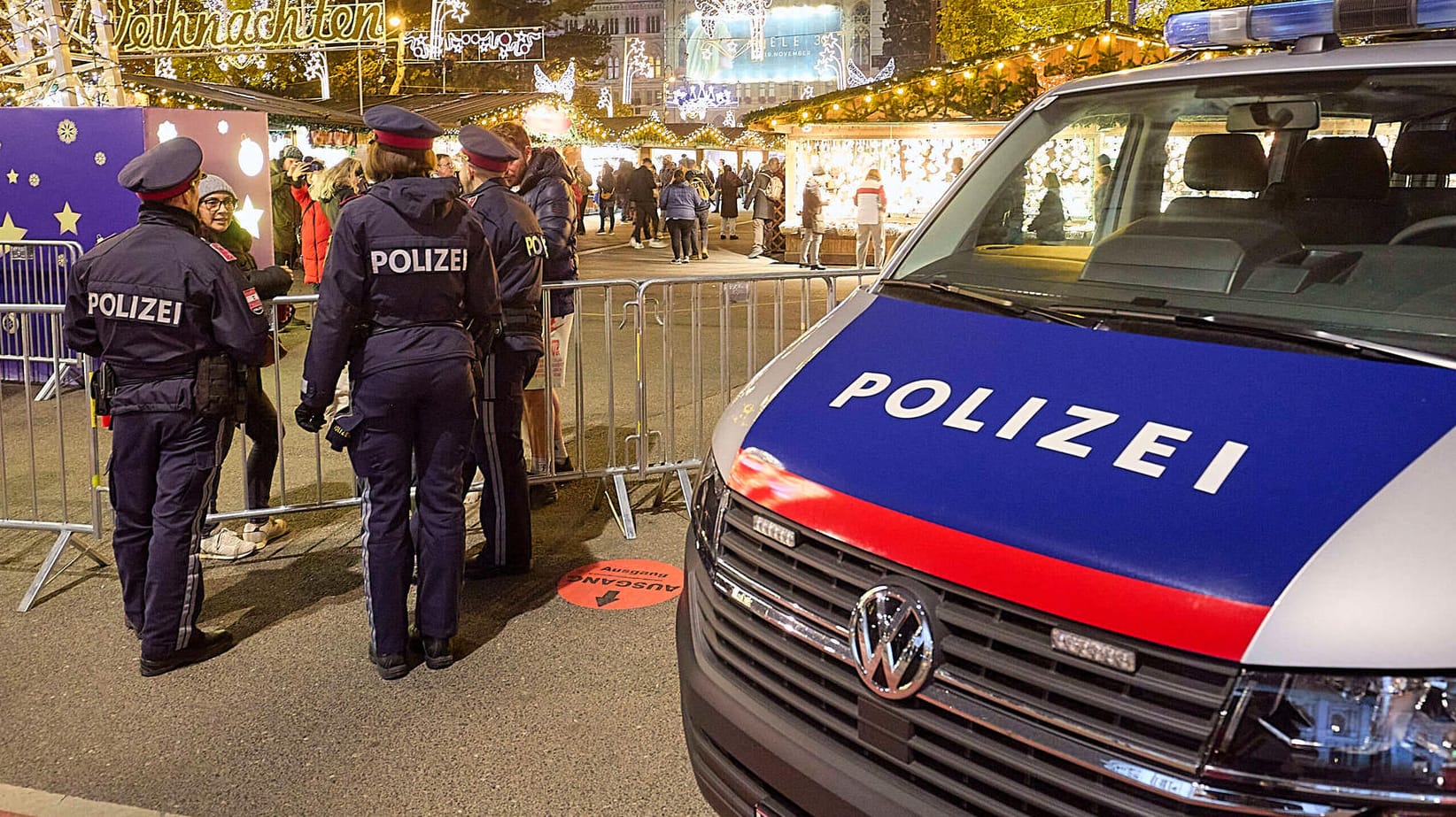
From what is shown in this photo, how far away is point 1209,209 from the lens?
3223 millimetres

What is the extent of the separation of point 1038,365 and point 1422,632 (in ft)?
3.14

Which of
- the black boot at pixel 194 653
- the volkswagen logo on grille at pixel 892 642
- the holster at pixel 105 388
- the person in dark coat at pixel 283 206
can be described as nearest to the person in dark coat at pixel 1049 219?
the volkswagen logo on grille at pixel 892 642

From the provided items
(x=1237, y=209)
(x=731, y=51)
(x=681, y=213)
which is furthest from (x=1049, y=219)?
(x=731, y=51)

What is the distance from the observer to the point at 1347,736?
1.71 meters

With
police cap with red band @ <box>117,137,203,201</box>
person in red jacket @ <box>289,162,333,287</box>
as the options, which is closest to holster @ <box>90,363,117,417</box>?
police cap with red band @ <box>117,137,203,201</box>

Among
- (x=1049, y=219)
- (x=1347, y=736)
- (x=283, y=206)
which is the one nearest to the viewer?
(x=1347, y=736)

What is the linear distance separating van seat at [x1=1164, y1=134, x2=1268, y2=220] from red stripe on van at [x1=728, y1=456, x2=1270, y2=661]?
1.53 meters

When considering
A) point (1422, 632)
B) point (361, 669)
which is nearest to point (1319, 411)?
point (1422, 632)

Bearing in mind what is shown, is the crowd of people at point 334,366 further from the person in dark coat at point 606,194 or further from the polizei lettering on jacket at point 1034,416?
the person in dark coat at point 606,194

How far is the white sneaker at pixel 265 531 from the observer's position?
19.3 ft

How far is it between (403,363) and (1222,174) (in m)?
2.71

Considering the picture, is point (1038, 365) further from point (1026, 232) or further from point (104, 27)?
point (104, 27)

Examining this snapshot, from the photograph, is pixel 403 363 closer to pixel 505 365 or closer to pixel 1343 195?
pixel 505 365

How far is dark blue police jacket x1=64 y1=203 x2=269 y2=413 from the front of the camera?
14.0 feet
